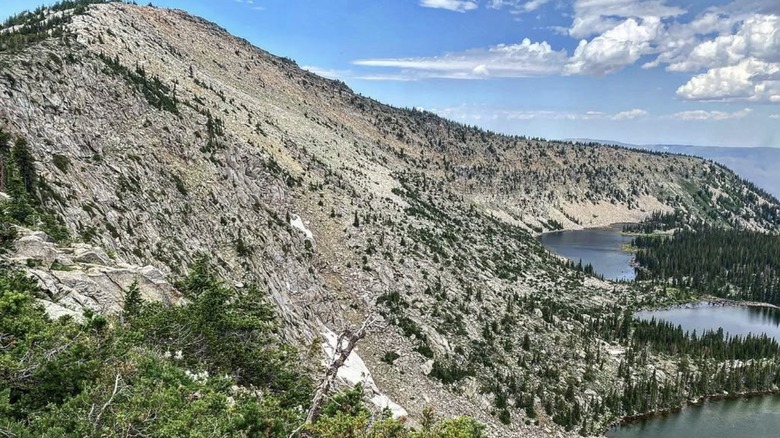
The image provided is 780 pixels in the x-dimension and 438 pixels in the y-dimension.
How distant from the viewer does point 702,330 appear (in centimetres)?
10288

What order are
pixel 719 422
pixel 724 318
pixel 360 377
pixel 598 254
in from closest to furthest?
pixel 360 377 → pixel 719 422 → pixel 724 318 → pixel 598 254

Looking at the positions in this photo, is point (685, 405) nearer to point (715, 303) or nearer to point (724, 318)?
point (724, 318)

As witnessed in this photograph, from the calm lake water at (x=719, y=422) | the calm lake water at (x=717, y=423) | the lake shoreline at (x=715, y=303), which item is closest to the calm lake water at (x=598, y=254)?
the lake shoreline at (x=715, y=303)

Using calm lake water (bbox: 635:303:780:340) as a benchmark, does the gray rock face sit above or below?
above

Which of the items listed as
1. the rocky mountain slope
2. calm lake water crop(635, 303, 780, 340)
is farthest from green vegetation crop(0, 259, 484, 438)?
calm lake water crop(635, 303, 780, 340)

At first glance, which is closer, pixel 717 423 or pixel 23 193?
pixel 23 193

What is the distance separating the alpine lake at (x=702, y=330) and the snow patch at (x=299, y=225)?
40952 mm

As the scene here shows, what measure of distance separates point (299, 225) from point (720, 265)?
158 metres

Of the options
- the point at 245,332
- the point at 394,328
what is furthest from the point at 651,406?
the point at 245,332

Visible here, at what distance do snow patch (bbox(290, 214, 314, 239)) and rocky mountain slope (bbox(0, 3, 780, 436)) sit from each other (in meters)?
0.34

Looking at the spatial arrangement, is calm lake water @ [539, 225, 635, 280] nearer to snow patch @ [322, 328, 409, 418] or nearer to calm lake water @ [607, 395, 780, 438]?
calm lake water @ [607, 395, 780, 438]

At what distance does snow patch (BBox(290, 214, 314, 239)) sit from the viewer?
5588cm

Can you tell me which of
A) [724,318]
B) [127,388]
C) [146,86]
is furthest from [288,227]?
[724,318]

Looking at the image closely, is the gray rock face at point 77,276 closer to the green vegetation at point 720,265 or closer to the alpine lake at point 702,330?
the alpine lake at point 702,330
